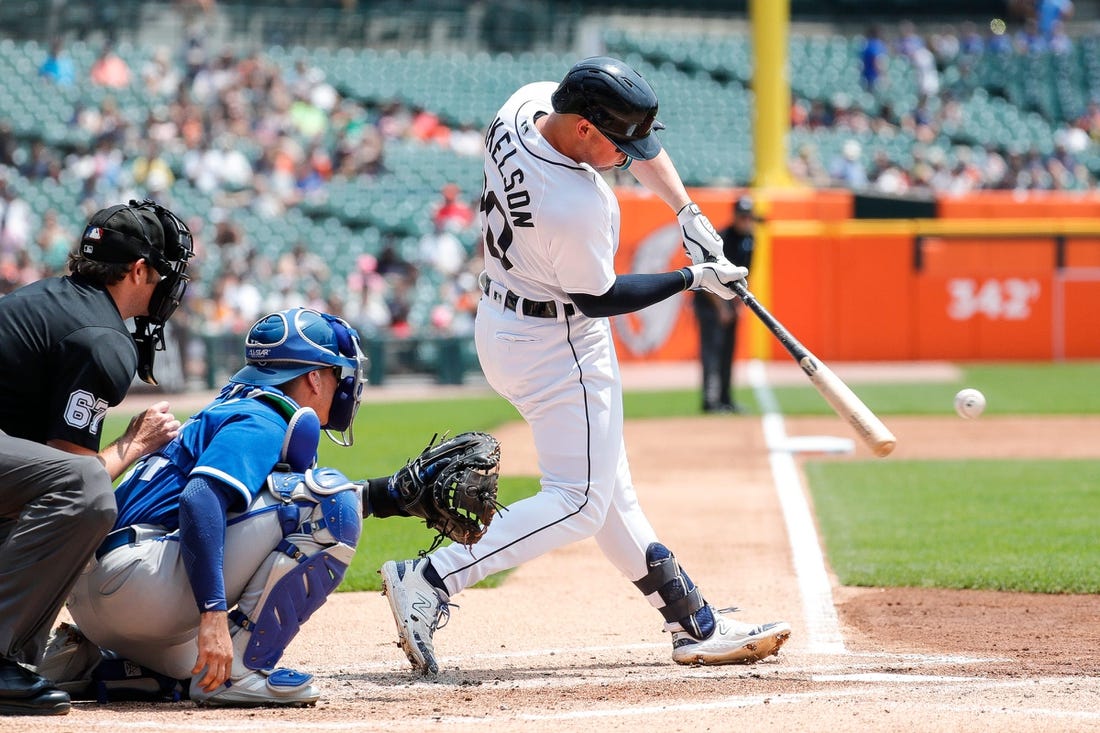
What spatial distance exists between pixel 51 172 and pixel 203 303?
13.7 ft

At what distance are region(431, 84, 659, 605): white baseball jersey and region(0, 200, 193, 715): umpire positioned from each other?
1.13 meters

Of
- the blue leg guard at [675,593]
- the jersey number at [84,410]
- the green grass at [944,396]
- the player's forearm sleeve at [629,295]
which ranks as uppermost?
the player's forearm sleeve at [629,295]

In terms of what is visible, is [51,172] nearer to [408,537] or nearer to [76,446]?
[408,537]

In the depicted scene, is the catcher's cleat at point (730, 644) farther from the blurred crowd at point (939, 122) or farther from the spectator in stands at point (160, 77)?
the spectator in stands at point (160, 77)

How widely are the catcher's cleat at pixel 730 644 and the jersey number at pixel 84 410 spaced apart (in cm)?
197

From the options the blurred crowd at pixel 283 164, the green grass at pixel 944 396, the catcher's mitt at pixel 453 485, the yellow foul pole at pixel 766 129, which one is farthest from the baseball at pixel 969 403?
the yellow foul pole at pixel 766 129

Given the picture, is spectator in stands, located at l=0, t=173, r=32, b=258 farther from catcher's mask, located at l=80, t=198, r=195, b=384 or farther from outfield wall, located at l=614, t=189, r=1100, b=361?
catcher's mask, located at l=80, t=198, r=195, b=384

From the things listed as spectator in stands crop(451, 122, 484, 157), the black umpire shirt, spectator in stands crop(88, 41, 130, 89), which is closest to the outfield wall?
spectator in stands crop(451, 122, 484, 157)

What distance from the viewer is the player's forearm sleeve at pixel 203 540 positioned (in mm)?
3576

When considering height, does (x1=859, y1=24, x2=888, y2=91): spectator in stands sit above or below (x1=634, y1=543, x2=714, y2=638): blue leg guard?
above

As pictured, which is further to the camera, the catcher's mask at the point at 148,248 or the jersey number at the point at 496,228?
the jersey number at the point at 496,228

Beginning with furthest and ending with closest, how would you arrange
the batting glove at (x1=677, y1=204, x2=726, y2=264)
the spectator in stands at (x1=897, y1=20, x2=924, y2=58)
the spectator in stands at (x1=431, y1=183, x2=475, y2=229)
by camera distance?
the spectator in stands at (x1=897, y1=20, x2=924, y2=58), the spectator in stands at (x1=431, y1=183, x2=475, y2=229), the batting glove at (x1=677, y1=204, x2=726, y2=264)

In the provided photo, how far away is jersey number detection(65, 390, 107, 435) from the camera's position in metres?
3.66

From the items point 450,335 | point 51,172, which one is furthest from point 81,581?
point 51,172
